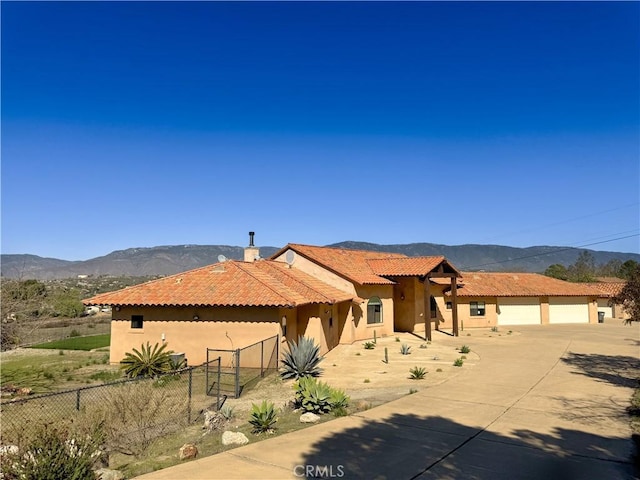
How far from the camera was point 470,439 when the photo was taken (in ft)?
28.8

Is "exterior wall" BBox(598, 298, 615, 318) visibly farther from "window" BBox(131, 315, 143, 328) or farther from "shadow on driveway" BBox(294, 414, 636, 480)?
"window" BBox(131, 315, 143, 328)

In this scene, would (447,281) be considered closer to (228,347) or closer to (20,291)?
(228,347)

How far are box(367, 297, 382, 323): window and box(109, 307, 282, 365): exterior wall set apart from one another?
8658mm

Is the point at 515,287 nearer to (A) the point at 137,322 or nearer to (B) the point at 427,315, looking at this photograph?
(B) the point at 427,315

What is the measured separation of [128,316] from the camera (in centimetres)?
1967

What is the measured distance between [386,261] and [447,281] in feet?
22.8

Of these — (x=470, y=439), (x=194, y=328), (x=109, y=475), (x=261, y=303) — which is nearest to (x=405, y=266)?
(x=261, y=303)

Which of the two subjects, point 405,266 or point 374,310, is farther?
point 405,266

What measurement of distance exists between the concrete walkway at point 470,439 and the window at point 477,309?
19362 mm

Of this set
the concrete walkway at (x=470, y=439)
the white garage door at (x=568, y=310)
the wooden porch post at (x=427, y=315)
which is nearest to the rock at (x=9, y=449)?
the concrete walkway at (x=470, y=439)

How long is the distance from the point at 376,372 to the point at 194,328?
817 centimetres

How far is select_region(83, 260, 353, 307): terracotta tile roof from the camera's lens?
60.5 ft

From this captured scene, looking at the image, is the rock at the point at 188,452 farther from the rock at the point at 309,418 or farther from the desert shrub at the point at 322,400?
the desert shrub at the point at 322,400

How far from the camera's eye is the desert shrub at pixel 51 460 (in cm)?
580
